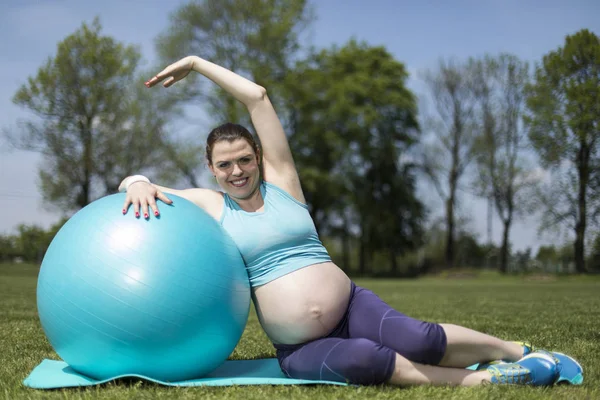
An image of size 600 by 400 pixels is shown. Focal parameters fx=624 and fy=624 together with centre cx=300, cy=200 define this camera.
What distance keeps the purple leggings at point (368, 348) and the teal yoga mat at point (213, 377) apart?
0.32 feet

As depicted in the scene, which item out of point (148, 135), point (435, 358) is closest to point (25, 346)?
point (435, 358)

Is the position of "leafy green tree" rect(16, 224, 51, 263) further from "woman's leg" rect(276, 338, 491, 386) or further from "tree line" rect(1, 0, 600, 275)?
"woman's leg" rect(276, 338, 491, 386)

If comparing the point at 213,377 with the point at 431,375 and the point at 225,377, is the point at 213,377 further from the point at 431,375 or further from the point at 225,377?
the point at 431,375

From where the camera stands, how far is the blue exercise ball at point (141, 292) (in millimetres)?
3842

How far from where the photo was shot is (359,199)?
38.3 meters

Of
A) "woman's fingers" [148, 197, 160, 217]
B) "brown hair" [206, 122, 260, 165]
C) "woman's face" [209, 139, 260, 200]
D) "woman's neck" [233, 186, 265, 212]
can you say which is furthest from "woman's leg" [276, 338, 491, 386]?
"brown hair" [206, 122, 260, 165]

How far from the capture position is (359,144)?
3894cm

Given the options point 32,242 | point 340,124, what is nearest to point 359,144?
point 340,124

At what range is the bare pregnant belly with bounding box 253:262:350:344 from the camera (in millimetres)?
4059

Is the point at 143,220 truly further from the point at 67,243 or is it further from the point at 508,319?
the point at 508,319

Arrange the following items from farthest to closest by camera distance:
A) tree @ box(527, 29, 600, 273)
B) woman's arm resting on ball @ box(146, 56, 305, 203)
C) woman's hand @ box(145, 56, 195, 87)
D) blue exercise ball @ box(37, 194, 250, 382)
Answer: tree @ box(527, 29, 600, 273), woman's hand @ box(145, 56, 195, 87), woman's arm resting on ball @ box(146, 56, 305, 203), blue exercise ball @ box(37, 194, 250, 382)

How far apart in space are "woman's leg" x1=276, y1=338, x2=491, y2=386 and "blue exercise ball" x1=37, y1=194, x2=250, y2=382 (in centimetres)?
60

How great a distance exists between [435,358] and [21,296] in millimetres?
11424

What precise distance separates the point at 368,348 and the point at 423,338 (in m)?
0.34
